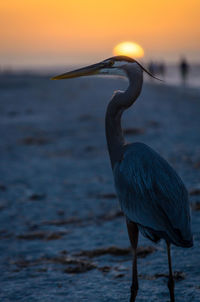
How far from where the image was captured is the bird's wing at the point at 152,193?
11.7 ft

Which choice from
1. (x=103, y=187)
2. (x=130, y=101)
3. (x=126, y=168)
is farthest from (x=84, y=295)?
(x=103, y=187)

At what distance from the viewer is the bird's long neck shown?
414cm

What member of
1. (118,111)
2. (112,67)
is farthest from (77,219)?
(112,67)

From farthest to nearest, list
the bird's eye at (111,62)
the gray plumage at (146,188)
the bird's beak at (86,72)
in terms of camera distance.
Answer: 1. the bird's beak at (86,72)
2. the bird's eye at (111,62)
3. the gray plumage at (146,188)

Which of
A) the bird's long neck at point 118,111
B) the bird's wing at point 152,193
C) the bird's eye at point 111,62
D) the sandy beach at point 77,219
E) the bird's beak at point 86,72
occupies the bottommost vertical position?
the sandy beach at point 77,219

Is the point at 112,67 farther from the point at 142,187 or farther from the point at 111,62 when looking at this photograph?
the point at 142,187

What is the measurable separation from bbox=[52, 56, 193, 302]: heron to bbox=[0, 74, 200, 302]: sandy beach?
0.70 metres

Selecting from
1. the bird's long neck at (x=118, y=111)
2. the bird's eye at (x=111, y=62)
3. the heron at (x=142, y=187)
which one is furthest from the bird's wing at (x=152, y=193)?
the bird's eye at (x=111, y=62)

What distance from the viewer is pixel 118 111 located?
4.22 m

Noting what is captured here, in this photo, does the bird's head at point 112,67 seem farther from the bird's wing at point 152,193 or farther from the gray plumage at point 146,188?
the bird's wing at point 152,193

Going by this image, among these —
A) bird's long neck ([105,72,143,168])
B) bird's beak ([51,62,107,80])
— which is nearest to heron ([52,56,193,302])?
bird's long neck ([105,72,143,168])

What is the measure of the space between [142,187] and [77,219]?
3.05 m

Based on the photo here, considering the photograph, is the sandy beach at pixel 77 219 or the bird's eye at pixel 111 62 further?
the sandy beach at pixel 77 219

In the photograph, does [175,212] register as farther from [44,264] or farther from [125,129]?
[125,129]
